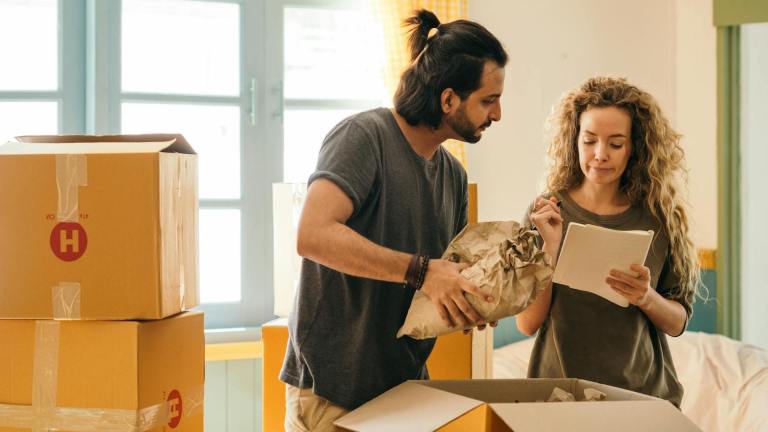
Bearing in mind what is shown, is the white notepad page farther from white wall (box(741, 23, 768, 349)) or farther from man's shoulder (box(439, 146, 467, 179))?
white wall (box(741, 23, 768, 349))

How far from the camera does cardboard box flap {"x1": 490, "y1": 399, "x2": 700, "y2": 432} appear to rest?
1139 millimetres

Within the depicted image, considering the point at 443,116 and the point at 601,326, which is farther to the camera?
the point at 601,326

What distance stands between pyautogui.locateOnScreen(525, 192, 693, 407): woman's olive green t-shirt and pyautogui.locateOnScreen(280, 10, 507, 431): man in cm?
34

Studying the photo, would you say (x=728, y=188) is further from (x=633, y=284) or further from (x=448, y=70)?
(x=448, y=70)

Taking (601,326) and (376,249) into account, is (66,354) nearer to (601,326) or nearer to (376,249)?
(376,249)

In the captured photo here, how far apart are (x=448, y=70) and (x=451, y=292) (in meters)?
0.47

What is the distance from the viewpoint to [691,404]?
2.88 metres

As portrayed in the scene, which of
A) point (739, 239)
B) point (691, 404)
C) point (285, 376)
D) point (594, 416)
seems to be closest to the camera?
point (594, 416)

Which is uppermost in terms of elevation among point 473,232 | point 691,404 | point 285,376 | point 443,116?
point 443,116

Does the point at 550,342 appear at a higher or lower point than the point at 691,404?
higher

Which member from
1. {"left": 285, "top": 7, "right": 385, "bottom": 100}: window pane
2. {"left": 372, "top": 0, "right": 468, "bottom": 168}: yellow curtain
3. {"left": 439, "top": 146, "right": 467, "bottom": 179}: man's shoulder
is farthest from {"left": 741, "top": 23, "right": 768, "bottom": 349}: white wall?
{"left": 439, "top": 146, "right": 467, "bottom": 179}: man's shoulder

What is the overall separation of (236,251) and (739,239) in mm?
2286

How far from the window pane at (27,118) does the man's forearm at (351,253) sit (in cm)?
197

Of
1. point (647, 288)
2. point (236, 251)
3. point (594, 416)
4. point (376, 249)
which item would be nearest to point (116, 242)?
point (376, 249)
